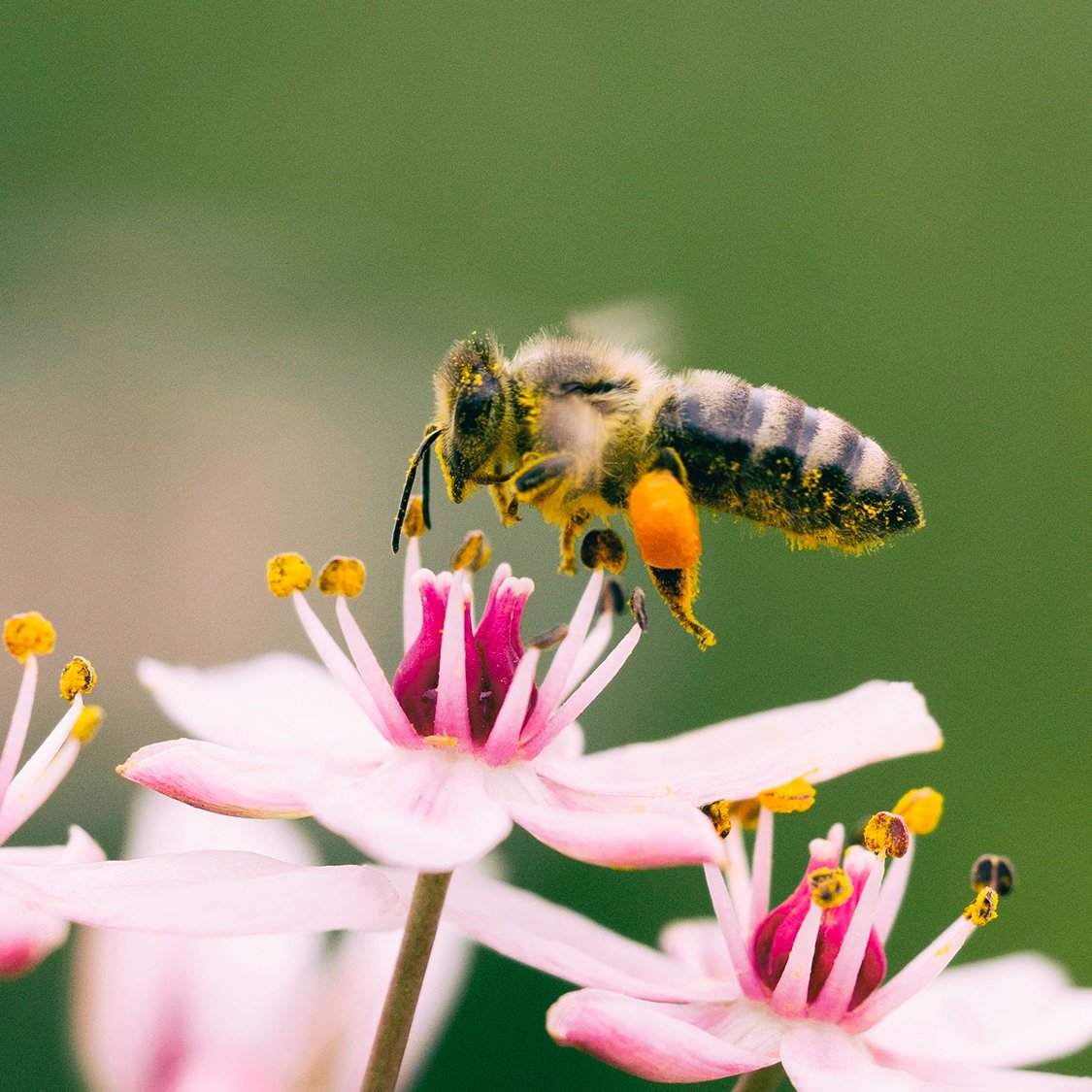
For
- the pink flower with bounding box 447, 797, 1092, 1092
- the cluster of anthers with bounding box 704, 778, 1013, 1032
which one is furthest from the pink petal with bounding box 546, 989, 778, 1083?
the cluster of anthers with bounding box 704, 778, 1013, 1032

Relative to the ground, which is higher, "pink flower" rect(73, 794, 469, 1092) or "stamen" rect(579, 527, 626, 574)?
"stamen" rect(579, 527, 626, 574)

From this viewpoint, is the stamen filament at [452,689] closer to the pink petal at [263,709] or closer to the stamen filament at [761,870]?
the pink petal at [263,709]

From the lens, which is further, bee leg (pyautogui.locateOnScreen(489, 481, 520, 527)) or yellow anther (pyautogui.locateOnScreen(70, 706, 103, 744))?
bee leg (pyautogui.locateOnScreen(489, 481, 520, 527))

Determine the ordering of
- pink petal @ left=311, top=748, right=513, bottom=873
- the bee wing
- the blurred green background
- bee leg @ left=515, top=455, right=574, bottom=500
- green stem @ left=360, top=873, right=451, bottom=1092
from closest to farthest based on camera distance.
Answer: pink petal @ left=311, top=748, right=513, bottom=873, green stem @ left=360, top=873, right=451, bottom=1092, bee leg @ left=515, top=455, right=574, bottom=500, the bee wing, the blurred green background

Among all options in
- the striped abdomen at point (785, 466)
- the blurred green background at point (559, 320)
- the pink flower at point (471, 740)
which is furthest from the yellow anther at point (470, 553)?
the blurred green background at point (559, 320)

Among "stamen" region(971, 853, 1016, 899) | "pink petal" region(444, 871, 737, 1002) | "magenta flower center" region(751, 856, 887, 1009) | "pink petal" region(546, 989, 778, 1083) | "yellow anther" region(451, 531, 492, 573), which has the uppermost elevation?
"yellow anther" region(451, 531, 492, 573)

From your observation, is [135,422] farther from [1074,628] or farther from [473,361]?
[473,361]

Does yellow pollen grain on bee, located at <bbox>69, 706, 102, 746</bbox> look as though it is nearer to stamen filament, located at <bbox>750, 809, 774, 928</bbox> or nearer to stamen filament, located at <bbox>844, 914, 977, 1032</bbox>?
stamen filament, located at <bbox>750, 809, 774, 928</bbox>

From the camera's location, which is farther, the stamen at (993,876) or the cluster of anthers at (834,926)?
the stamen at (993,876)

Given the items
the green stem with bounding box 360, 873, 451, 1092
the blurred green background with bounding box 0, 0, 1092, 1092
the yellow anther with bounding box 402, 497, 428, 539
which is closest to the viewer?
the green stem with bounding box 360, 873, 451, 1092
